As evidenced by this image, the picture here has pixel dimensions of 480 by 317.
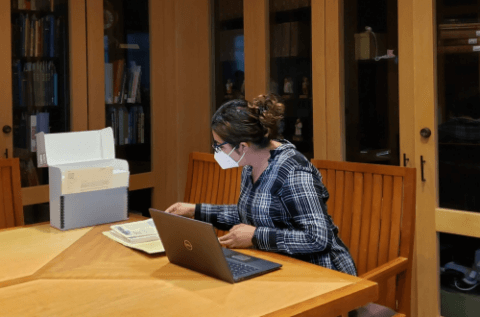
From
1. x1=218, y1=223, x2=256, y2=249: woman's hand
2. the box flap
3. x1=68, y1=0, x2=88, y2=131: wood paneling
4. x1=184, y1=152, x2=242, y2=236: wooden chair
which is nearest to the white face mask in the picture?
x1=218, y1=223, x2=256, y2=249: woman's hand

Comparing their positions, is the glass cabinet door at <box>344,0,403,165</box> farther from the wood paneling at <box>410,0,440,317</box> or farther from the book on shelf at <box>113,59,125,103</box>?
the book on shelf at <box>113,59,125,103</box>

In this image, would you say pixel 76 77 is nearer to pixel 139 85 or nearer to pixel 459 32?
pixel 139 85

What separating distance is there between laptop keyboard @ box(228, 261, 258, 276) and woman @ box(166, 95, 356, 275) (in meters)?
0.19

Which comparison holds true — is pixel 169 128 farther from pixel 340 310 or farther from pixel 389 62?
pixel 340 310

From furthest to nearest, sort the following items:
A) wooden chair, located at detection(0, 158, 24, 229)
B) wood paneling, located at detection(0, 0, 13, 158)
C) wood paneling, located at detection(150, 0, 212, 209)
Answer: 1. wood paneling, located at detection(150, 0, 212, 209)
2. wood paneling, located at detection(0, 0, 13, 158)
3. wooden chair, located at detection(0, 158, 24, 229)

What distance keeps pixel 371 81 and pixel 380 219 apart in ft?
3.94

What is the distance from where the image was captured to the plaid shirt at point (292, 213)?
1.78 metres

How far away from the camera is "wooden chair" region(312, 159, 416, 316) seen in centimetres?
195

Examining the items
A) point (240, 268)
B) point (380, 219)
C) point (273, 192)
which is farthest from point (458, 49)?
point (240, 268)

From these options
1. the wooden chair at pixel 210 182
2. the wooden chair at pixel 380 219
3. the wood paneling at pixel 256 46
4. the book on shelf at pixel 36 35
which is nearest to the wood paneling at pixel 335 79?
the wood paneling at pixel 256 46

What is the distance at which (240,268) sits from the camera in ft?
5.26

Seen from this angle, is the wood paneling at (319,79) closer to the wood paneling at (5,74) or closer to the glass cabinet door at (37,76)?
the glass cabinet door at (37,76)

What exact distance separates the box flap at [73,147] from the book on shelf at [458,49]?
158 cm

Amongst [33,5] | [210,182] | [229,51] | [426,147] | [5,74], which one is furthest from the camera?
[229,51]
